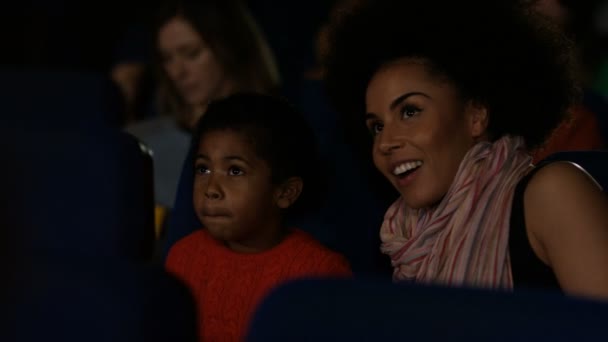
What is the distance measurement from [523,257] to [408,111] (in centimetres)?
26

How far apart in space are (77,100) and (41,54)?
2.14 metres

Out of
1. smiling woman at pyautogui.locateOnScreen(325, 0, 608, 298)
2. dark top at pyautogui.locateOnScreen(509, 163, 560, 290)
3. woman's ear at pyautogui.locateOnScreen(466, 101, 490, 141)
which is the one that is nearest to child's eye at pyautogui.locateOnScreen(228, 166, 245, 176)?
smiling woman at pyautogui.locateOnScreen(325, 0, 608, 298)

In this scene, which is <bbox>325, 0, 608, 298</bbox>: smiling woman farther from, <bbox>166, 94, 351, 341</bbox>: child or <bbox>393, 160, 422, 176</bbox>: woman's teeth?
<bbox>166, 94, 351, 341</bbox>: child

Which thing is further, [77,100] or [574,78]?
[77,100]

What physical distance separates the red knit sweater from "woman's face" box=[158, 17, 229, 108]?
117 centimetres

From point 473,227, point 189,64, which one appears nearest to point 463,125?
point 473,227

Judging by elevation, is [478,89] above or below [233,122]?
above

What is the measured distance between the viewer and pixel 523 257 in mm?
1194

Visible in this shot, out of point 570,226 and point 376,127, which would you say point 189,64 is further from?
point 570,226

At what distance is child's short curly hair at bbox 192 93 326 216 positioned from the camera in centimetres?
156

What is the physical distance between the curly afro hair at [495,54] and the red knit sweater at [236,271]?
307 millimetres

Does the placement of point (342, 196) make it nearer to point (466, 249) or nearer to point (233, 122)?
point (233, 122)

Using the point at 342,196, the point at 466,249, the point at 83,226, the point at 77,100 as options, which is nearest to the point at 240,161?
the point at 342,196

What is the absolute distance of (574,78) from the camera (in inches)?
54.7
